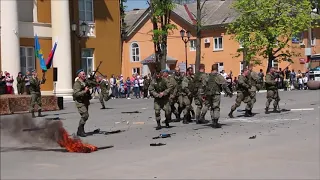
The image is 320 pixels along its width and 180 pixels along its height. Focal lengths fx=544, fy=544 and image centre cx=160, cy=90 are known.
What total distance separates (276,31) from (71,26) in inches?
794

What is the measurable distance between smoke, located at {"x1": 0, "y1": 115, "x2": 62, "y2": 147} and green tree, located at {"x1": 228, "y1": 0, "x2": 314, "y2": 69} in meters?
38.6

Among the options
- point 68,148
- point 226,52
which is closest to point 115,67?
point 226,52

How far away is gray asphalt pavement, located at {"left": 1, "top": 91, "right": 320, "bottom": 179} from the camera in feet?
28.3

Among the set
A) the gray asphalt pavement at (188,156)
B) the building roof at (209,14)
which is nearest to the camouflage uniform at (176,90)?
the gray asphalt pavement at (188,156)

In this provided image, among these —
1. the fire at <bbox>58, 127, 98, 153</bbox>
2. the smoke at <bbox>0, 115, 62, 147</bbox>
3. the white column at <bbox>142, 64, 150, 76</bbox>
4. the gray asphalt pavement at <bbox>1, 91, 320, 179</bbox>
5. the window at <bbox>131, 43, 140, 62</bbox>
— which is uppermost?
the window at <bbox>131, 43, 140, 62</bbox>

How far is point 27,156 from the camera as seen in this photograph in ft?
28.3

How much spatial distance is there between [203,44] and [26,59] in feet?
103

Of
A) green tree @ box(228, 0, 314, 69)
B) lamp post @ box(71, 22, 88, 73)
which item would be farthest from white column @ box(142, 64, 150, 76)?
lamp post @ box(71, 22, 88, 73)

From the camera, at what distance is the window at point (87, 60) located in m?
37.0

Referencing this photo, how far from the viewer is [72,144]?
11.1 meters

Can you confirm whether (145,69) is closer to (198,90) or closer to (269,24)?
(269,24)

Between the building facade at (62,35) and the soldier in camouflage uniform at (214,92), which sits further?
the building facade at (62,35)

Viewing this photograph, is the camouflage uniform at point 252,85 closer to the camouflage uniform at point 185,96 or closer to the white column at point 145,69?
the camouflage uniform at point 185,96

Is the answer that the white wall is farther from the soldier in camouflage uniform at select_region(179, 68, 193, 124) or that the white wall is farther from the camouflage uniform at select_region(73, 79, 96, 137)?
the camouflage uniform at select_region(73, 79, 96, 137)
